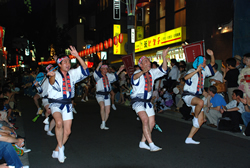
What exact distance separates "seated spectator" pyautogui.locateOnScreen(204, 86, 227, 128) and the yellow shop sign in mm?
9812

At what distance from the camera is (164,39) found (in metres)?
18.9

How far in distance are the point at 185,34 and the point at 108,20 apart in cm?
1761

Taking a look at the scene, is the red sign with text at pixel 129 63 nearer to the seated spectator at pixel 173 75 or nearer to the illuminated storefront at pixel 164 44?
the seated spectator at pixel 173 75

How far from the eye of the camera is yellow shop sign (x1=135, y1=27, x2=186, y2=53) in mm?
17266

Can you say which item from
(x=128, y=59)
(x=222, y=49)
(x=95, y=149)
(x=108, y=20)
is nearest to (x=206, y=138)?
(x=95, y=149)

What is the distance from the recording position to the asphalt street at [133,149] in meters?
4.73

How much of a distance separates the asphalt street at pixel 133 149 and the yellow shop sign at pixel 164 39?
10.2 meters

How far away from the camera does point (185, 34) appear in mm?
17281

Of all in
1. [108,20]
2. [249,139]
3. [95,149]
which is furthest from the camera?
[108,20]

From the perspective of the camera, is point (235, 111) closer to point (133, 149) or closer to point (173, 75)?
point (133, 149)

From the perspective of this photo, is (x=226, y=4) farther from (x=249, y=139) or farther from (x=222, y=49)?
(x=249, y=139)

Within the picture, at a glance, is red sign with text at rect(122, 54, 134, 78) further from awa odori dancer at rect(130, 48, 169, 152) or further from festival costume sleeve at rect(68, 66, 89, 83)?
festival costume sleeve at rect(68, 66, 89, 83)

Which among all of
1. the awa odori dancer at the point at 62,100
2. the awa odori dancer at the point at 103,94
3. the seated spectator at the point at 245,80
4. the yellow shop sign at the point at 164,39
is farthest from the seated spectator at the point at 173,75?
the awa odori dancer at the point at 62,100

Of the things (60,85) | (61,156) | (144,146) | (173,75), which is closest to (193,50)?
(173,75)
